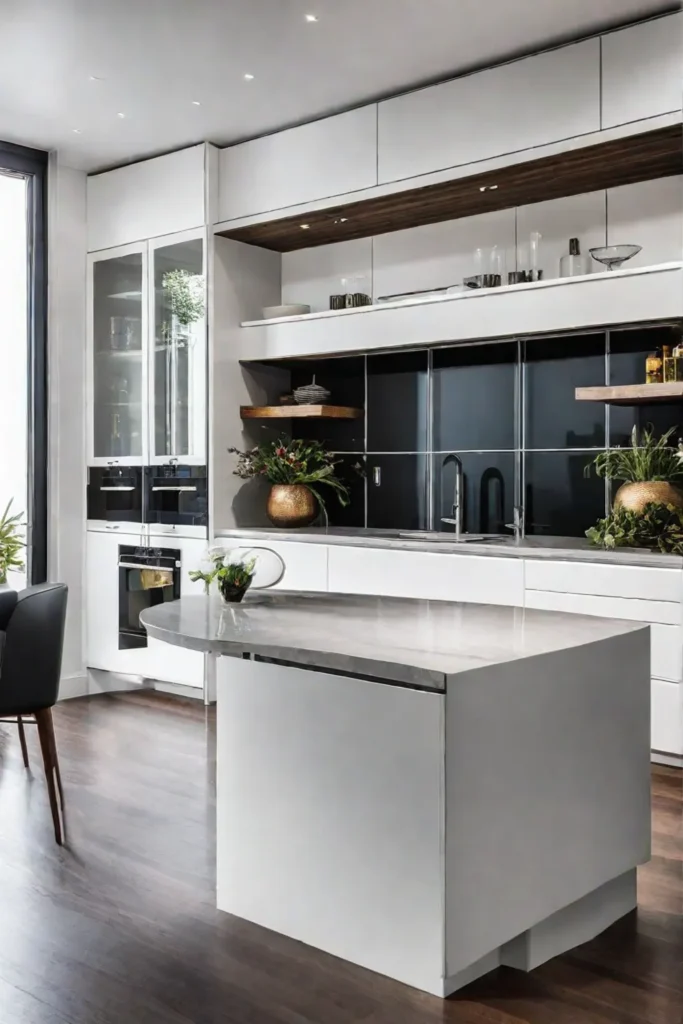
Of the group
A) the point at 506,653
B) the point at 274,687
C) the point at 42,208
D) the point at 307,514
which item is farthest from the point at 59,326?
the point at 506,653

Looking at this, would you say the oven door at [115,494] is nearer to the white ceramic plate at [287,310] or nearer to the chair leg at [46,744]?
the white ceramic plate at [287,310]

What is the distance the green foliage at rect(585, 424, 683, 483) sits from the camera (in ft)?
14.0

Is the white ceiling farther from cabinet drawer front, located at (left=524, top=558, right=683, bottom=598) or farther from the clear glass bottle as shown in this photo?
cabinet drawer front, located at (left=524, top=558, right=683, bottom=598)

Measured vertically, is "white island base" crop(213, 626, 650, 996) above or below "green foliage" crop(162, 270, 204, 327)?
below

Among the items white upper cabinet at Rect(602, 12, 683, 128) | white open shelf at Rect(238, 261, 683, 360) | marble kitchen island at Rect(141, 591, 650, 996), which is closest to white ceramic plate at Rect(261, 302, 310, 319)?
white open shelf at Rect(238, 261, 683, 360)

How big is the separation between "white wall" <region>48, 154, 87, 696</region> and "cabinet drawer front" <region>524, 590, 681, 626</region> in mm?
2766

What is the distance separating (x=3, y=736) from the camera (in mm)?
4641

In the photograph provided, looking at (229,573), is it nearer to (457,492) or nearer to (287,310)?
(457,492)

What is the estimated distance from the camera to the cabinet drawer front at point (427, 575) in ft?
Result: 14.1

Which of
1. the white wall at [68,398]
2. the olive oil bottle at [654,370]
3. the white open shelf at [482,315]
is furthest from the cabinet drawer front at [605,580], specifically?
the white wall at [68,398]

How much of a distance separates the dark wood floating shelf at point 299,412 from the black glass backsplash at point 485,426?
11 centimetres

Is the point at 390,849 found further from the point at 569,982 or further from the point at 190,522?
the point at 190,522

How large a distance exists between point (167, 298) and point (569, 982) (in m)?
4.12

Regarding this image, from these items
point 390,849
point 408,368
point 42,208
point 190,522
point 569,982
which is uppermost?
point 42,208
